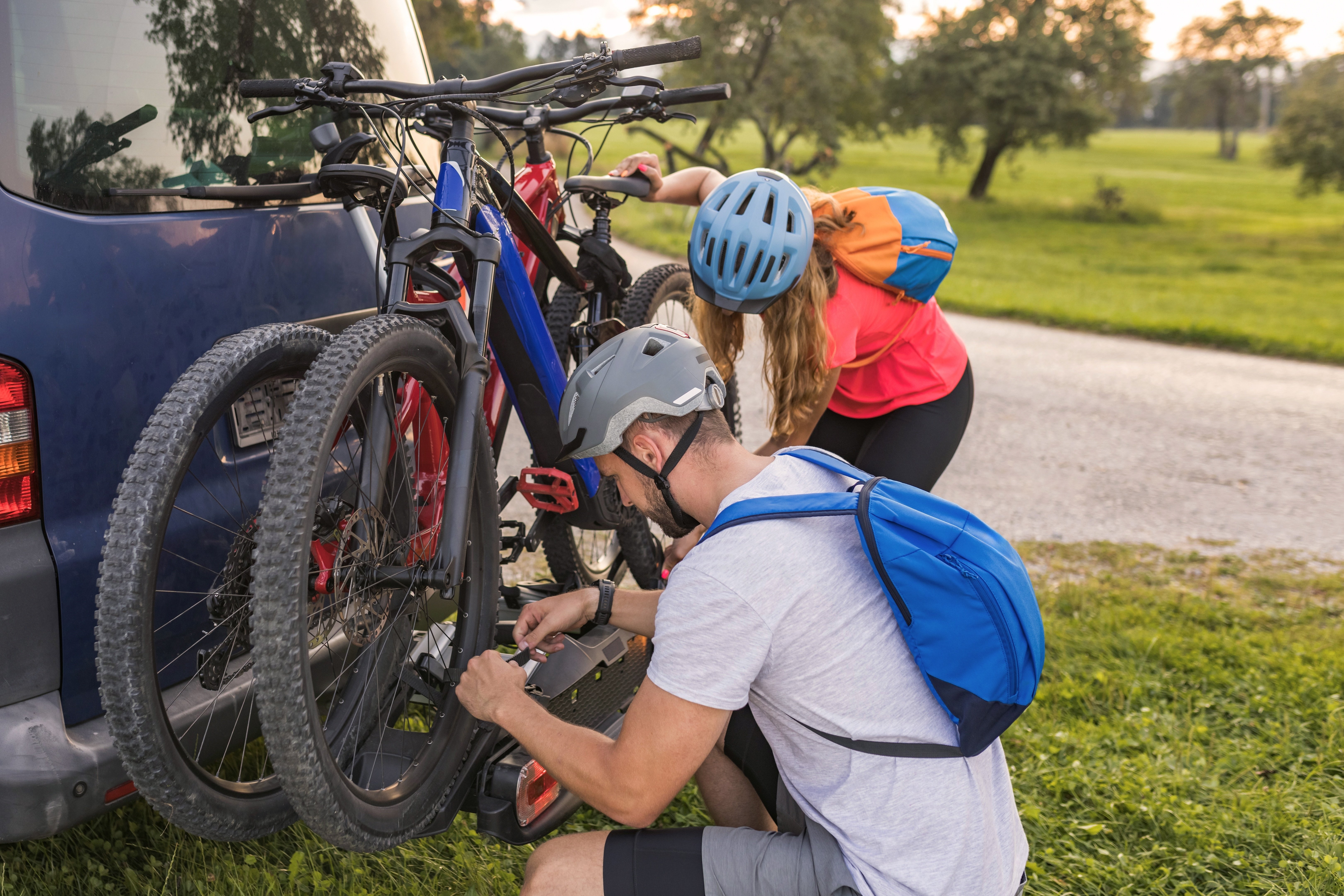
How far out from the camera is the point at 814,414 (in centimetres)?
320

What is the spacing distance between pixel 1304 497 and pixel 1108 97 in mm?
30111

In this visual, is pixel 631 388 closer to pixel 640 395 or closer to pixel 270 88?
pixel 640 395

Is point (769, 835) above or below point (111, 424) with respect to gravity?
below

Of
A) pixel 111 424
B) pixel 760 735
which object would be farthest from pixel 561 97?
pixel 760 735

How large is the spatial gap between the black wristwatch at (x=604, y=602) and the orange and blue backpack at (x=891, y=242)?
1210 mm

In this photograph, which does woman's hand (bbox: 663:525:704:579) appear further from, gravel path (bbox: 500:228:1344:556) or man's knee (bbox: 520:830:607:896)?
gravel path (bbox: 500:228:1344:556)

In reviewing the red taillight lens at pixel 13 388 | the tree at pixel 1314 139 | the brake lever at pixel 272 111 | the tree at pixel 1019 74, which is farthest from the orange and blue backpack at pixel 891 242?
the tree at pixel 1019 74

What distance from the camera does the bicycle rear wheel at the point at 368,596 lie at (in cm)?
189

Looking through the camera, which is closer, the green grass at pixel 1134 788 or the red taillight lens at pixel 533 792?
the red taillight lens at pixel 533 792

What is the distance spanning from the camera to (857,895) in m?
2.04

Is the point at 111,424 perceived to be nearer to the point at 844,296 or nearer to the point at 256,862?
the point at 256,862

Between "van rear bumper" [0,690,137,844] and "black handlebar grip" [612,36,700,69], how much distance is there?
6.08 feet

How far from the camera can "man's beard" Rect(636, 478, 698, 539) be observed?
2.17m

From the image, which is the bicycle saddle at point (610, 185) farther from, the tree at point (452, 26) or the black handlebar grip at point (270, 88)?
the tree at point (452, 26)
